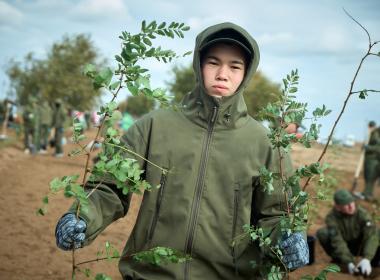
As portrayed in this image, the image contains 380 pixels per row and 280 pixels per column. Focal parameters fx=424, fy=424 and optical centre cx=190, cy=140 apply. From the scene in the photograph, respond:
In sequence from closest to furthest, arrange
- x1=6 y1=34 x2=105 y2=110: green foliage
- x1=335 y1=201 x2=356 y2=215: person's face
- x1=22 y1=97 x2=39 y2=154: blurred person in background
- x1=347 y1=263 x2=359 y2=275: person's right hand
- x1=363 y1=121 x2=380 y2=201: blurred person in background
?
x1=347 y1=263 x2=359 y2=275: person's right hand
x1=335 y1=201 x2=356 y2=215: person's face
x1=363 y1=121 x2=380 y2=201: blurred person in background
x1=22 y1=97 x2=39 y2=154: blurred person in background
x1=6 y1=34 x2=105 y2=110: green foliage

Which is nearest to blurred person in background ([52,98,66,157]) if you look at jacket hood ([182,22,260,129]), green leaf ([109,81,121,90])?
jacket hood ([182,22,260,129])

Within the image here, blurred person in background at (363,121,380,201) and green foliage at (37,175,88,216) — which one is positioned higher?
blurred person in background at (363,121,380,201)

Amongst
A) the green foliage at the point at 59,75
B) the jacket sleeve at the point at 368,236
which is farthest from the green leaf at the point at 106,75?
the green foliage at the point at 59,75

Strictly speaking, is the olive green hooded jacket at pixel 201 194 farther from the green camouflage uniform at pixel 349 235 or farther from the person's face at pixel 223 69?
the green camouflage uniform at pixel 349 235

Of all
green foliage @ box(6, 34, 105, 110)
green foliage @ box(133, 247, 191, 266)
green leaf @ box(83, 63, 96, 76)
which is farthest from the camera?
green foliage @ box(6, 34, 105, 110)

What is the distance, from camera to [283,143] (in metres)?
1.96

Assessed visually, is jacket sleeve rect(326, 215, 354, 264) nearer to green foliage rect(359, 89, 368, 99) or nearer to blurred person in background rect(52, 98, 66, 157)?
green foliage rect(359, 89, 368, 99)

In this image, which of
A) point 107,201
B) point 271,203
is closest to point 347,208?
point 271,203

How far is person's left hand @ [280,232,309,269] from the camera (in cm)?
202

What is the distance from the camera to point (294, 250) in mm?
2018

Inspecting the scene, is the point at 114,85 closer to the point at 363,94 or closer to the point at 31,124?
the point at 363,94

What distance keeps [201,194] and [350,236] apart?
219 inches

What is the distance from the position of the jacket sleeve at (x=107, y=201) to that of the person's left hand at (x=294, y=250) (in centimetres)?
86

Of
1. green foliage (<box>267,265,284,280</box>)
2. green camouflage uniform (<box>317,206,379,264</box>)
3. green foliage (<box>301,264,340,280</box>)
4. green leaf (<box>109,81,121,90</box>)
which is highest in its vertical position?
green leaf (<box>109,81,121,90</box>)
